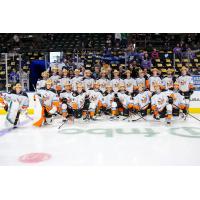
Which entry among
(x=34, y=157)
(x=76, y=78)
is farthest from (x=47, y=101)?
(x=34, y=157)

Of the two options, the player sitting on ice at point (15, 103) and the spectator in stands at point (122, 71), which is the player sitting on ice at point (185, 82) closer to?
the spectator in stands at point (122, 71)

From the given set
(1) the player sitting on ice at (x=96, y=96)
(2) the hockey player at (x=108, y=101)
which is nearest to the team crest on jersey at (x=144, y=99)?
(2) the hockey player at (x=108, y=101)

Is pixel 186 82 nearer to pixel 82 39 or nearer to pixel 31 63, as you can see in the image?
pixel 82 39

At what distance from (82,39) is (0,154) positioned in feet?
18.1

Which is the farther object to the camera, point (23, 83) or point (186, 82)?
point (23, 83)

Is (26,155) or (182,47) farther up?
(182,47)

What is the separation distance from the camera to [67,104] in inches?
256

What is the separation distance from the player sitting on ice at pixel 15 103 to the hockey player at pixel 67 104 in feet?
2.32

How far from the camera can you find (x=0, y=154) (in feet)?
13.4

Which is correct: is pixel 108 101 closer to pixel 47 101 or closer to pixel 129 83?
pixel 129 83

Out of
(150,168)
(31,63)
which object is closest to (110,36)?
(31,63)

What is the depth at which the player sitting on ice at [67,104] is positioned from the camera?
20.9 feet

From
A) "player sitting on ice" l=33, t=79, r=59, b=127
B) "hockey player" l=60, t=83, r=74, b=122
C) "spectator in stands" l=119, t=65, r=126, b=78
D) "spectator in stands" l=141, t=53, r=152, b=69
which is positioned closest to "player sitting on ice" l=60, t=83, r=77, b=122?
"hockey player" l=60, t=83, r=74, b=122

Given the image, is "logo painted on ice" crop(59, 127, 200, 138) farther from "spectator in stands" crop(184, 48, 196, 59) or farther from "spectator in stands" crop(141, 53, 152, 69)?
"spectator in stands" crop(141, 53, 152, 69)
